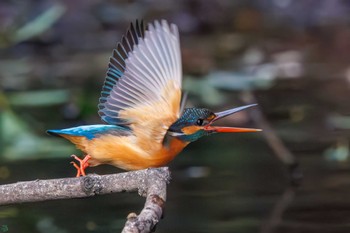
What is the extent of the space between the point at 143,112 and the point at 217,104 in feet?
11.7

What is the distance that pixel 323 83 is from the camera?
7988mm

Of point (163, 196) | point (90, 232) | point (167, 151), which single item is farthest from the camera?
point (90, 232)

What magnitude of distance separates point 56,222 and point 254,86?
305 cm

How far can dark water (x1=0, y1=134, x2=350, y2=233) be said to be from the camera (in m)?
5.00

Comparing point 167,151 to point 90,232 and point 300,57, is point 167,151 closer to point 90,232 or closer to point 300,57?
point 90,232

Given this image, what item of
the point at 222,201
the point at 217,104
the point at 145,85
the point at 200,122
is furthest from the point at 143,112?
the point at 217,104

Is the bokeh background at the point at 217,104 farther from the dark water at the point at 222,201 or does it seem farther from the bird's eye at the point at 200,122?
the bird's eye at the point at 200,122

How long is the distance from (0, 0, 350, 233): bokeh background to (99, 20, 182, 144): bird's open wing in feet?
4.45

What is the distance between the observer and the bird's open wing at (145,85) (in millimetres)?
3639

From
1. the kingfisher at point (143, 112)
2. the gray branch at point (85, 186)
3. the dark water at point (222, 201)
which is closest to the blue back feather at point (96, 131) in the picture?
the kingfisher at point (143, 112)

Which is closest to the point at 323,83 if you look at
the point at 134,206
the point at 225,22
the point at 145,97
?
the point at 225,22

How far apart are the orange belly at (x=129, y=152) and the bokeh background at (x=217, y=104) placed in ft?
4.40

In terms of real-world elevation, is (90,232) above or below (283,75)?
below

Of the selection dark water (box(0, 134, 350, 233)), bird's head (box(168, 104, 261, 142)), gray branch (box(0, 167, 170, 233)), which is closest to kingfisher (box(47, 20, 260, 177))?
bird's head (box(168, 104, 261, 142))
